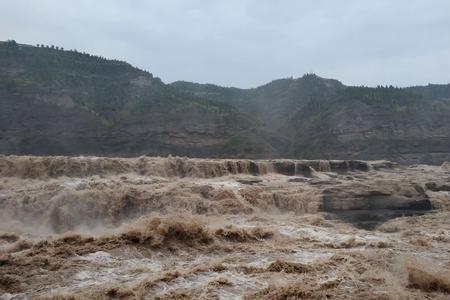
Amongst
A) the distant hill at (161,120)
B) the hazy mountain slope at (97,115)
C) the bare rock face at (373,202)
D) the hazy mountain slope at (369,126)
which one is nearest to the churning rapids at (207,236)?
the bare rock face at (373,202)

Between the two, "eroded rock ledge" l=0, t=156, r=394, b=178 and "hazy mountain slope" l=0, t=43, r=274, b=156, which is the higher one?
"hazy mountain slope" l=0, t=43, r=274, b=156

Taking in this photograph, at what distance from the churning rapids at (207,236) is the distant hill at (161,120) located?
24815 millimetres

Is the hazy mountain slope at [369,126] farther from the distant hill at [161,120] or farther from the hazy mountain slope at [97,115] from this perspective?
the hazy mountain slope at [97,115]

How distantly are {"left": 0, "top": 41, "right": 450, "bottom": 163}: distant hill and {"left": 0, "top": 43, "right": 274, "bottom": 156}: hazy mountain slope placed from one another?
11cm

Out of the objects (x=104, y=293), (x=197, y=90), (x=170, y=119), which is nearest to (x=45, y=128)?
(x=170, y=119)

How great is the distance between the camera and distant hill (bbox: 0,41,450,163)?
4478 centimetres

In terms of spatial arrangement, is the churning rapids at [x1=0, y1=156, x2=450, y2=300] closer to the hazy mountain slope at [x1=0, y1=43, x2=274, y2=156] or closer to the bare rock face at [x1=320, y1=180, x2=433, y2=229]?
the bare rock face at [x1=320, y1=180, x2=433, y2=229]

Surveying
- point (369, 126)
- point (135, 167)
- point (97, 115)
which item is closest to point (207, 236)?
point (135, 167)

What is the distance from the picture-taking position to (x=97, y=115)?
163ft

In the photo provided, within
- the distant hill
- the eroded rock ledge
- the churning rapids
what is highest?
the distant hill

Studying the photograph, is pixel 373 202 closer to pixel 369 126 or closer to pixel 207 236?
pixel 207 236

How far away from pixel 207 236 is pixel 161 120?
132 ft

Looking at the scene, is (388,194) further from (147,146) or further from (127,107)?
(127,107)

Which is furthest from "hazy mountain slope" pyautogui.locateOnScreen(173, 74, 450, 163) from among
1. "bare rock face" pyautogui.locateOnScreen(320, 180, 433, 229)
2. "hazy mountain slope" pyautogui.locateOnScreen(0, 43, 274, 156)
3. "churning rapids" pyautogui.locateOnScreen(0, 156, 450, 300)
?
"bare rock face" pyautogui.locateOnScreen(320, 180, 433, 229)
